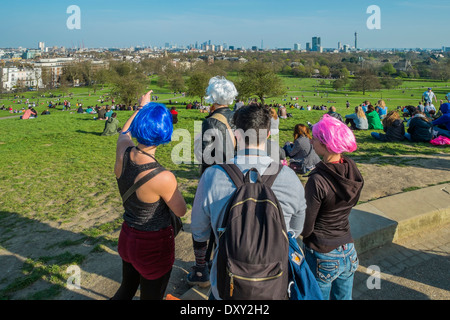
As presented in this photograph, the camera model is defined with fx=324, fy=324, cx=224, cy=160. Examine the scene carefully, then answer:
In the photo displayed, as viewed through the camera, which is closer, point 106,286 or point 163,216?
point 163,216

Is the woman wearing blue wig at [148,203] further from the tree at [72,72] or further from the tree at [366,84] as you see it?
the tree at [72,72]

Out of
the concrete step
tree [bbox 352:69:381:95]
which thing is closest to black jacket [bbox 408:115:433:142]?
the concrete step

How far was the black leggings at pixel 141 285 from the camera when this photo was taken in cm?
270

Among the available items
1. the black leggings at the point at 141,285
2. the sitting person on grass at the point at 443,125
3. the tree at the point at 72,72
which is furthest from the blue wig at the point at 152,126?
the tree at the point at 72,72

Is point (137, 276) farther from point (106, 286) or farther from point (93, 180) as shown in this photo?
point (93, 180)

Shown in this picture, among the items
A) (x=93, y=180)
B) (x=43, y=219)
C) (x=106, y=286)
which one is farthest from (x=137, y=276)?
(x=93, y=180)

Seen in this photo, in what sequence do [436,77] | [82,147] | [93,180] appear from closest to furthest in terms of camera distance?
[93,180] → [82,147] → [436,77]

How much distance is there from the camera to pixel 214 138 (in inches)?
145

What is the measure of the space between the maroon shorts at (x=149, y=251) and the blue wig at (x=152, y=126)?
2.45 feet

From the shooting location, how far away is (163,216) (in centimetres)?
266

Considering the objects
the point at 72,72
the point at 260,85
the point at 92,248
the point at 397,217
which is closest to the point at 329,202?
the point at 397,217

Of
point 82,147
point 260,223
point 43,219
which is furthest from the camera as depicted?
point 82,147
